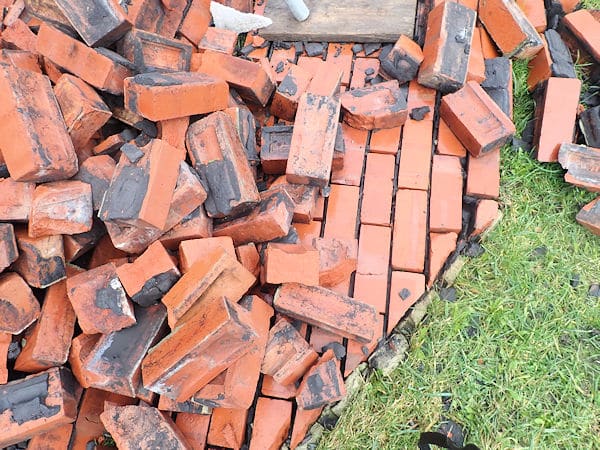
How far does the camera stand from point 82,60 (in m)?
2.70

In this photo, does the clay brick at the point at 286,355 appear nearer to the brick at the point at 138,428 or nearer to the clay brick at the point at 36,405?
the brick at the point at 138,428

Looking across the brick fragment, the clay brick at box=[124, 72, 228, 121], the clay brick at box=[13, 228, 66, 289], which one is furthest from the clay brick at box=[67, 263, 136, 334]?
the brick fragment

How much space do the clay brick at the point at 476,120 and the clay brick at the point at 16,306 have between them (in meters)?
2.40

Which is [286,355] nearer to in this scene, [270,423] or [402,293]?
[270,423]

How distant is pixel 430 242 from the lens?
2824 mm

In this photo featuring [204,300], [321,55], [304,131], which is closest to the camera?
[204,300]

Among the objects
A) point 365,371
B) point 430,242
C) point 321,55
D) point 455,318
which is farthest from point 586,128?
point 365,371

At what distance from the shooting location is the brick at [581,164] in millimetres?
2947

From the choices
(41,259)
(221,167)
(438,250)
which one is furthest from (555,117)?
(41,259)

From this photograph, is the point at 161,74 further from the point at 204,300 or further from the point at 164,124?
the point at 204,300

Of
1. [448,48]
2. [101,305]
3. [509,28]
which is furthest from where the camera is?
[509,28]

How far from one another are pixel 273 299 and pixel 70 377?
1.03 metres

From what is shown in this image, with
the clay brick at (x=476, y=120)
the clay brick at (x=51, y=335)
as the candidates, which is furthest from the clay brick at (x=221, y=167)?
the clay brick at (x=476, y=120)

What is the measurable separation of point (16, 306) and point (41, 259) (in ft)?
0.83
